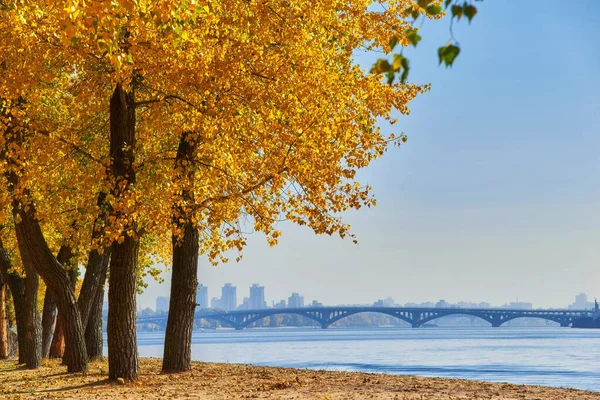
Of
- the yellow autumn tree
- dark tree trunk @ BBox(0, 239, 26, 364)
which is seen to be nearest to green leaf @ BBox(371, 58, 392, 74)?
the yellow autumn tree

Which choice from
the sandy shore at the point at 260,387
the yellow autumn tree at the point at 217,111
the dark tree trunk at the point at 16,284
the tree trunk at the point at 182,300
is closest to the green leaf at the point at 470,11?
the yellow autumn tree at the point at 217,111

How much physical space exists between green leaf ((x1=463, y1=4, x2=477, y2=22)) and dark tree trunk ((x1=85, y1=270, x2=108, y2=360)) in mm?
20562

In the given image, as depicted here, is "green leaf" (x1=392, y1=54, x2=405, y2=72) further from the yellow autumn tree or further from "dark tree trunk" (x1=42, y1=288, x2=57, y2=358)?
"dark tree trunk" (x1=42, y1=288, x2=57, y2=358)

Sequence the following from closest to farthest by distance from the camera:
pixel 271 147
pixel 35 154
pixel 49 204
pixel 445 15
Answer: pixel 271 147
pixel 35 154
pixel 445 15
pixel 49 204

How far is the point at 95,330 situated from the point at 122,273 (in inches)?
341

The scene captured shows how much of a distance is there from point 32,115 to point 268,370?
8.41m

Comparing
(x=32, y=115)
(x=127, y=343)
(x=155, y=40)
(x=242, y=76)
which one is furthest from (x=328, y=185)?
(x=32, y=115)

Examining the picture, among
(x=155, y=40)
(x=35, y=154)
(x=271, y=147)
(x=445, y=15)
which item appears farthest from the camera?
(x=445, y=15)

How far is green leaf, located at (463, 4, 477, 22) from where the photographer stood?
17.2 ft

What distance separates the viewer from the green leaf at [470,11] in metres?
5.23

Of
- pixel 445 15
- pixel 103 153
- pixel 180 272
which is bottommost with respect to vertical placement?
pixel 180 272

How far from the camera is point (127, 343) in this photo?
16.9 metres

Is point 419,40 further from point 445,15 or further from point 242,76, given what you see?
point 445,15

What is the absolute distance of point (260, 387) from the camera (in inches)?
625
